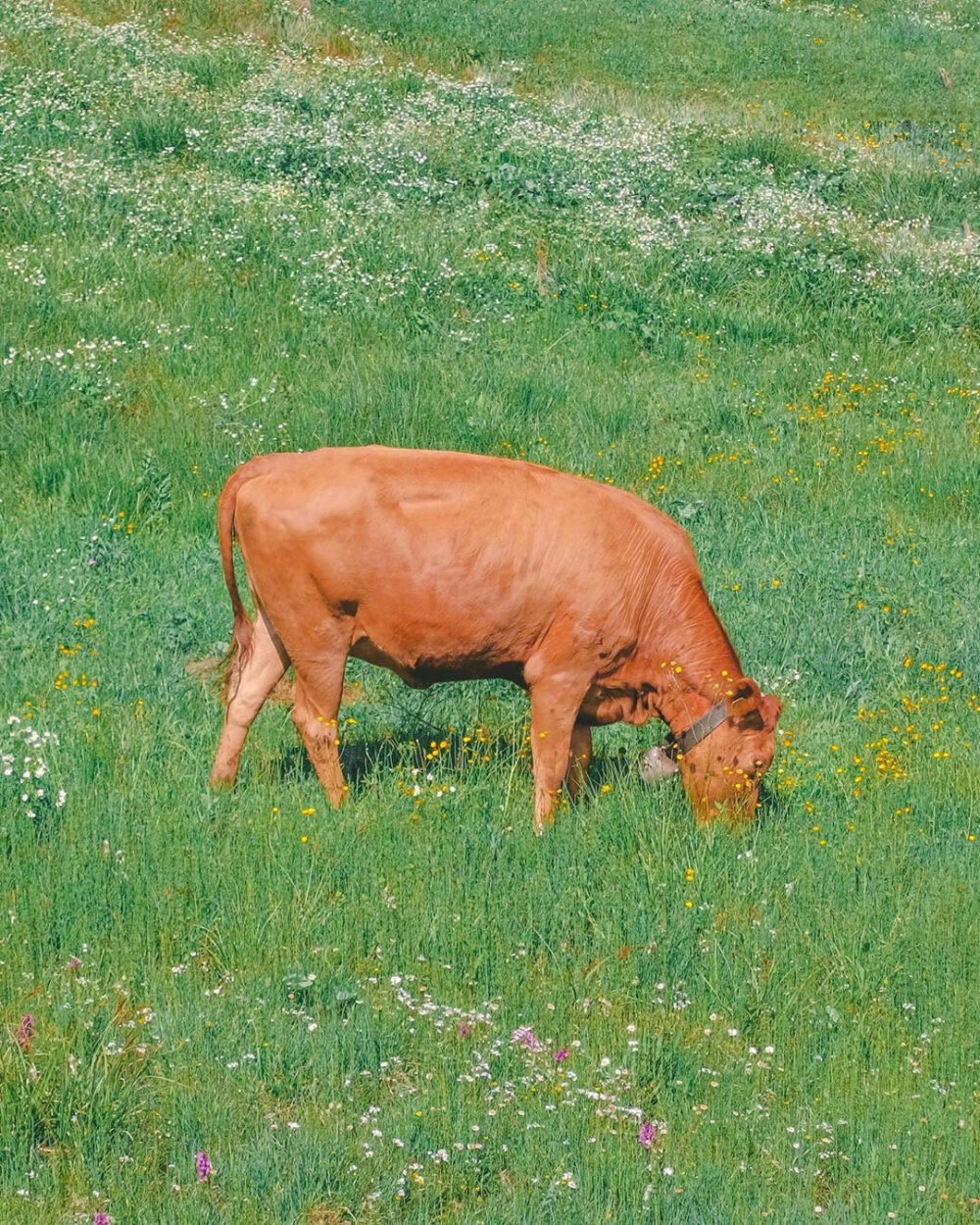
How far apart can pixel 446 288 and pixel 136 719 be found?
7.68 metres

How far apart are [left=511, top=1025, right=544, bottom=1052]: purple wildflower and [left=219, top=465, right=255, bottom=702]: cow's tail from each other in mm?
2940

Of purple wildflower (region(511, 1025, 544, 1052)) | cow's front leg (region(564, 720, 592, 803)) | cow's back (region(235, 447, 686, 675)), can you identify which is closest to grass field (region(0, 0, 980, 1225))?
purple wildflower (region(511, 1025, 544, 1052))

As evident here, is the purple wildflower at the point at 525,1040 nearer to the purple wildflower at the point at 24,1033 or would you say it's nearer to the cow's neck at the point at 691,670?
the purple wildflower at the point at 24,1033

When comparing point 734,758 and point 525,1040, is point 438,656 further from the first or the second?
point 525,1040

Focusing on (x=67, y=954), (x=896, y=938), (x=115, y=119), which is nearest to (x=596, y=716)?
(x=896, y=938)

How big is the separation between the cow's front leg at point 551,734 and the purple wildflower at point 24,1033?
113 inches

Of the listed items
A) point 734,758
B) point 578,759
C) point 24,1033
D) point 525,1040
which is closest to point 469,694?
point 578,759

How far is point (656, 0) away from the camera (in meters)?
31.2

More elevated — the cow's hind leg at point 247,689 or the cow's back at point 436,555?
the cow's back at point 436,555

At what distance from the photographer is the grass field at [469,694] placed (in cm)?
529

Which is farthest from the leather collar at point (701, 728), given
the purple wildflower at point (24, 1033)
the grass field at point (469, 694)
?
the purple wildflower at point (24, 1033)

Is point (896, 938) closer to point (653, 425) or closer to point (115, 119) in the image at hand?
point (653, 425)

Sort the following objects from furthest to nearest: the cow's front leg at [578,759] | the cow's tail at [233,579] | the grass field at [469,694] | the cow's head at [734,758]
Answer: the cow's front leg at [578,759] < the cow's tail at [233,579] < the cow's head at [734,758] < the grass field at [469,694]

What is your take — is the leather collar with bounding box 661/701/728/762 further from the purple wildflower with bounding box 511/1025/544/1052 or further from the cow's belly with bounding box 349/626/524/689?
the purple wildflower with bounding box 511/1025/544/1052
